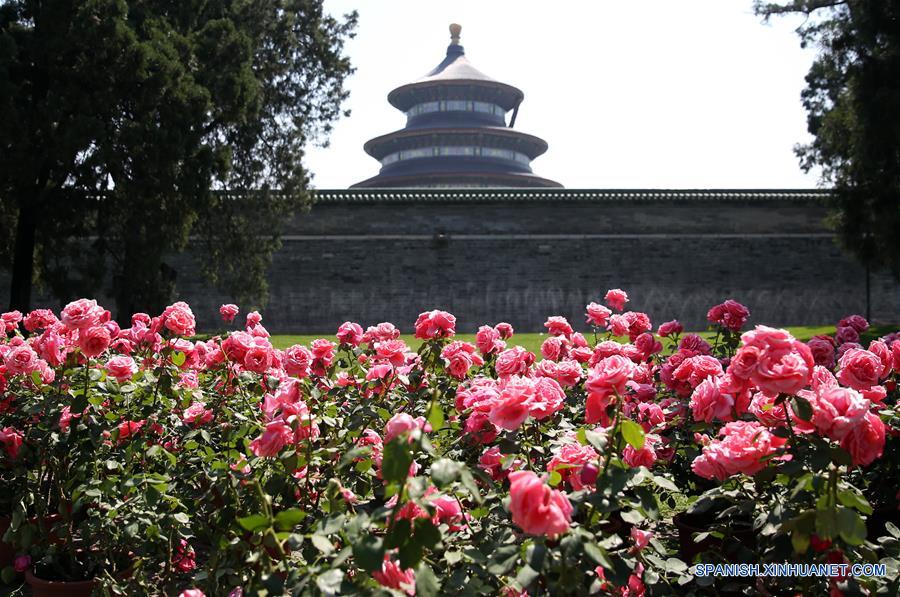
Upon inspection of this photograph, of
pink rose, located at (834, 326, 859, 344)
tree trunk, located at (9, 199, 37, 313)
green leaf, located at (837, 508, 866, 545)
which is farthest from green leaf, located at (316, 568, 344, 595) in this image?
tree trunk, located at (9, 199, 37, 313)

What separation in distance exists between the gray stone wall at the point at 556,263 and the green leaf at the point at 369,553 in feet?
50.1

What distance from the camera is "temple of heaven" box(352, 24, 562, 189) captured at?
21781mm

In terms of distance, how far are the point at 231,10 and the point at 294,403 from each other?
12642 mm

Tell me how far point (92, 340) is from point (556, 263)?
1493cm

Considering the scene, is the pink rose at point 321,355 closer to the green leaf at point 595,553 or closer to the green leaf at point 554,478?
the green leaf at point 554,478

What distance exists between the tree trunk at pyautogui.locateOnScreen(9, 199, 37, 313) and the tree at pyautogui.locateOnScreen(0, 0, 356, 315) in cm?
2

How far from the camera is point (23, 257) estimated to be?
11.1 m

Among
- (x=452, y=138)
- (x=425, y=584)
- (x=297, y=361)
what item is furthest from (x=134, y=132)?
(x=452, y=138)

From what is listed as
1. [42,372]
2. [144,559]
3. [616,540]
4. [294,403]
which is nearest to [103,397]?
[42,372]

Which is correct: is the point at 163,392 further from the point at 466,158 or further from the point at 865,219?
the point at 466,158

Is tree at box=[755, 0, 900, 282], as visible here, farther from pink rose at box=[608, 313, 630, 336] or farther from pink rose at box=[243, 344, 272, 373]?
→ pink rose at box=[243, 344, 272, 373]

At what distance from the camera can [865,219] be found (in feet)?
37.1

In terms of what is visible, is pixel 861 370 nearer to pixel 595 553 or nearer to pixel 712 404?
pixel 712 404

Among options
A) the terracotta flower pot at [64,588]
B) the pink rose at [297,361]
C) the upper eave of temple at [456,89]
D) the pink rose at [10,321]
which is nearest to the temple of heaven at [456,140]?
the upper eave of temple at [456,89]
